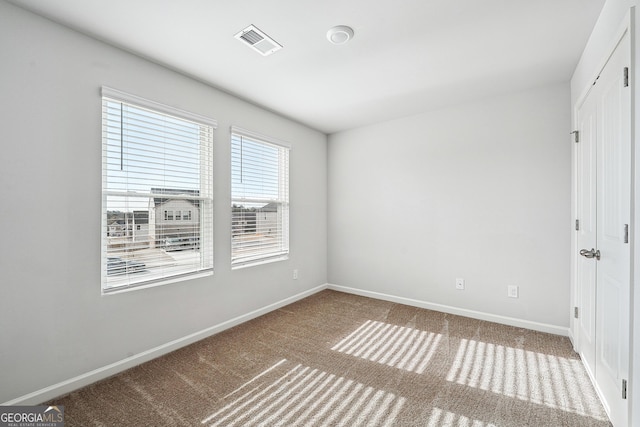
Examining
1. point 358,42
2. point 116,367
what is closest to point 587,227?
point 358,42

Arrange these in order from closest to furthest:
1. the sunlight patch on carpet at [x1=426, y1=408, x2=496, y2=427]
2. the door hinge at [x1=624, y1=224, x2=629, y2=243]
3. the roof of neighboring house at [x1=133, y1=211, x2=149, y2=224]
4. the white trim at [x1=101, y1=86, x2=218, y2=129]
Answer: the door hinge at [x1=624, y1=224, x2=629, y2=243], the sunlight patch on carpet at [x1=426, y1=408, x2=496, y2=427], the white trim at [x1=101, y1=86, x2=218, y2=129], the roof of neighboring house at [x1=133, y1=211, x2=149, y2=224]

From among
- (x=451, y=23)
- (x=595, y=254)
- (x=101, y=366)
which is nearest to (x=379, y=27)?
(x=451, y=23)

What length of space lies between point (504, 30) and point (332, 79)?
1.42 meters

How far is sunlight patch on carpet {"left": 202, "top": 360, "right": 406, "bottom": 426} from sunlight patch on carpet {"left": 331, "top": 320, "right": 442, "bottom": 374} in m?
0.44

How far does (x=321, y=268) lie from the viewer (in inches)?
177

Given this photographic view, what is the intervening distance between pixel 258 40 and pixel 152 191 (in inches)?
60.4

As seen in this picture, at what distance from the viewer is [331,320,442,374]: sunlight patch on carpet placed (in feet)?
7.84

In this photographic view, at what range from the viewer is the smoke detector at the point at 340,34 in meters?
1.99

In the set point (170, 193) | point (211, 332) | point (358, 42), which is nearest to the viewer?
point (358, 42)

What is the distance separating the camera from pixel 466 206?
335 cm

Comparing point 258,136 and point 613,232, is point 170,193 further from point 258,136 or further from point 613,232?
point 613,232

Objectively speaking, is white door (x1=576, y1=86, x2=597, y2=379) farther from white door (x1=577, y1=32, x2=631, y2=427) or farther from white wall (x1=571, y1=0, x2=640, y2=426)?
white wall (x1=571, y1=0, x2=640, y2=426)

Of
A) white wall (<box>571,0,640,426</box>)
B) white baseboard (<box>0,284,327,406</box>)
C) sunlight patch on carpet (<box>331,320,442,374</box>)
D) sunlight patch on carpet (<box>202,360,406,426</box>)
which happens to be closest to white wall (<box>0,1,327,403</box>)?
white baseboard (<box>0,284,327,406</box>)

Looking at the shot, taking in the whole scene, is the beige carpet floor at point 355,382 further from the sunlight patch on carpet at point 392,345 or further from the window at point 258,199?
the window at point 258,199
